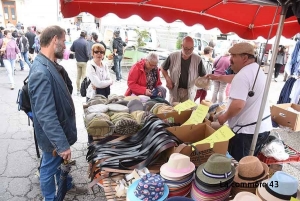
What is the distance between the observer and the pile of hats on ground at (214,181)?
4.05 ft

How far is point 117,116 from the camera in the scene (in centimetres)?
214

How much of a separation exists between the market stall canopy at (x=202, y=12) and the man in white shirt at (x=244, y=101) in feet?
2.47

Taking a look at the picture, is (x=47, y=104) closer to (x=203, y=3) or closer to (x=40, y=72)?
(x=40, y=72)

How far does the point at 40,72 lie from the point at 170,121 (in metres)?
1.21

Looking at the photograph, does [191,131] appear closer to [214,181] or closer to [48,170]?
[214,181]

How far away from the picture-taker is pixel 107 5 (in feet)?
9.44

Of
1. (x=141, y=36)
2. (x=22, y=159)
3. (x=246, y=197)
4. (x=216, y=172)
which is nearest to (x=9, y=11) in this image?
(x=141, y=36)

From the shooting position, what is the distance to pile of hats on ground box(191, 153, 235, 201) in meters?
1.24

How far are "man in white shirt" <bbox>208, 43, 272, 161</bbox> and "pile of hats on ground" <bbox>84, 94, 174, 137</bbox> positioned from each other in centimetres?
62

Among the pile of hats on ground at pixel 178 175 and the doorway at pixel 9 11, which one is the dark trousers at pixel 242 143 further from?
the doorway at pixel 9 11

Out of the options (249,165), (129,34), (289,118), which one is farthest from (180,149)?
(129,34)

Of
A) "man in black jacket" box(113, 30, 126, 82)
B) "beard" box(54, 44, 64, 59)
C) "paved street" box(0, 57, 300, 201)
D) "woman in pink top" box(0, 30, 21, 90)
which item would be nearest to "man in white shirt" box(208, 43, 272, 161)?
"beard" box(54, 44, 64, 59)

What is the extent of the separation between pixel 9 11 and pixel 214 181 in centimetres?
3072

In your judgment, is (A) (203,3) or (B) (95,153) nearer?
(B) (95,153)
